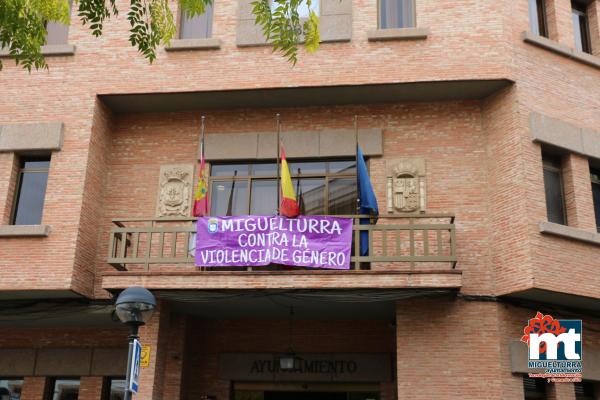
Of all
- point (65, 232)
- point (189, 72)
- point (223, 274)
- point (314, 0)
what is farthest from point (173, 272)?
point (314, 0)

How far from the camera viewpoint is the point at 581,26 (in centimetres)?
1608

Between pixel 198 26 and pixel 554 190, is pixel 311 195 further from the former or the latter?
pixel 554 190

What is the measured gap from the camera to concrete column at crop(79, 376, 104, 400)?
14.8 meters

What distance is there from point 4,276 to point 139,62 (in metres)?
4.93

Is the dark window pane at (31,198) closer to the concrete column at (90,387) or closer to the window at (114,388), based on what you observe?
the concrete column at (90,387)

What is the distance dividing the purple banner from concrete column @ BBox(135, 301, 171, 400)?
1.55 metres

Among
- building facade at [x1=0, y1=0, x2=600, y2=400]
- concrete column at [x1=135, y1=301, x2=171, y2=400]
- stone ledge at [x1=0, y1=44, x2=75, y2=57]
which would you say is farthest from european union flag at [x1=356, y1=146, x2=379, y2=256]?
stone ledge at [x1=0, y1=44, x2=75, y2=57]

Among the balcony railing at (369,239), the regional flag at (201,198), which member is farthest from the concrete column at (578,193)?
the regional flag at (201,198)

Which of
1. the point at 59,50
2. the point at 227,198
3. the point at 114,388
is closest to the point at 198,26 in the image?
the point at 59,50

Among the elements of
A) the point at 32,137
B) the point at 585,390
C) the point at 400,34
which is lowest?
the point at 585,390

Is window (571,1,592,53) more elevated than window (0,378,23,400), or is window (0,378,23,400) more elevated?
window (571,1,592,53)

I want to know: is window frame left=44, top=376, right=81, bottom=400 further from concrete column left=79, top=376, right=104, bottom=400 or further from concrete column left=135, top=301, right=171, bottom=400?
concrete column left=135, top=301, right=171, bottom=400

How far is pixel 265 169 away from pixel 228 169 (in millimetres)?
780

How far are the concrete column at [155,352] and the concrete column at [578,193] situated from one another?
799cm
